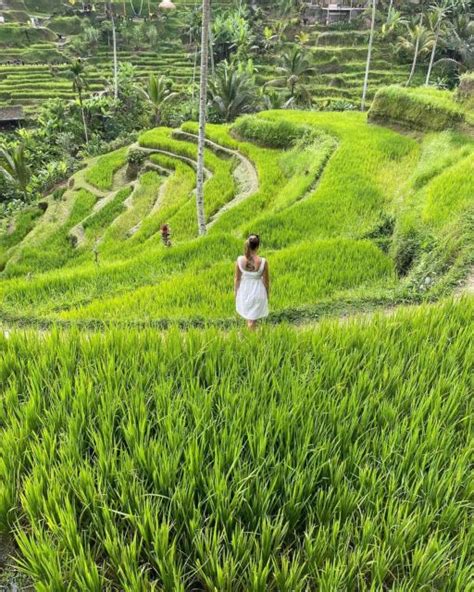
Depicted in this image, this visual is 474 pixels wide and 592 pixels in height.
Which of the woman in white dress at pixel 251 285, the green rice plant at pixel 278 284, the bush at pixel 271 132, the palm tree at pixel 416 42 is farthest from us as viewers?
the palm tree at pixel 416 42

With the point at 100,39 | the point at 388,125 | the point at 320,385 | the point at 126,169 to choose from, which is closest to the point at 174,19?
the point at 100,39

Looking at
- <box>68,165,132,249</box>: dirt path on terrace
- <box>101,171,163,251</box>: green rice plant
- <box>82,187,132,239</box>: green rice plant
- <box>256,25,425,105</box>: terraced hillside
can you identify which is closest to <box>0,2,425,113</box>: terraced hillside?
<box>256,25,425,105</box>: terraced hillside

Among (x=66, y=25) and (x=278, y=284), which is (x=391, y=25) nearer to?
(x=66, y=25)

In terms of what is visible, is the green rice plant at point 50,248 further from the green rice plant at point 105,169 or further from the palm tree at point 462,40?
the palm tree at point 462,40

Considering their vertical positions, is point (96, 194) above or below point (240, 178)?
below

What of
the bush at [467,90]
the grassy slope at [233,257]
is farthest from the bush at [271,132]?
the bush at [467,90]

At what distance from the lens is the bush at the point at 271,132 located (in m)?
13.3

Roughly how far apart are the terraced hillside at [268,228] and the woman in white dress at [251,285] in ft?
3.28

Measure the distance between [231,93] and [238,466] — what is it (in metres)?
19.4

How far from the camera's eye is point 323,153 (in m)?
11.0

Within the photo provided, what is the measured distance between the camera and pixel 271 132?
1352 cm

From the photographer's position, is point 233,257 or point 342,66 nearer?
point 233,257

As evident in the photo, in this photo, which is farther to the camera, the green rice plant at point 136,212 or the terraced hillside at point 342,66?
the terraced hillside at point 342,66

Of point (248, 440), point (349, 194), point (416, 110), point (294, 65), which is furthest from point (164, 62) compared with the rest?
point (248, 440)
